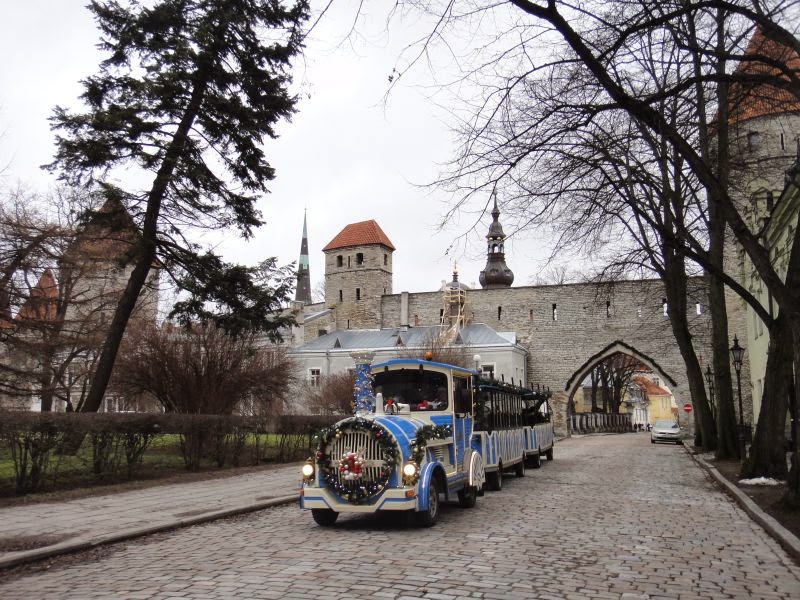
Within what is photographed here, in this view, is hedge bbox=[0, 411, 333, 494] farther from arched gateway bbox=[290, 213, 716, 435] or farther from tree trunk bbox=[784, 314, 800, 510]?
arched gateway bbox=[290, 213, 716, 435]

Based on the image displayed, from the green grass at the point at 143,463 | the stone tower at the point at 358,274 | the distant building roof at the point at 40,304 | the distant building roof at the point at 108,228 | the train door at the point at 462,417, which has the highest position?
the stone tower at the point at 358,274

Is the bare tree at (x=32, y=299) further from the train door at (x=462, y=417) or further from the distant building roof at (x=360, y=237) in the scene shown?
the distant building roof at (x=360, y=237)

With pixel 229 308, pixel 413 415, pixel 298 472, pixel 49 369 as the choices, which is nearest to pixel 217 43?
pixel 229 308

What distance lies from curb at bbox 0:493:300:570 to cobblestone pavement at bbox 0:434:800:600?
0.19 metres

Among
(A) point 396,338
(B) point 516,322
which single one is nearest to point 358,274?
(A) point 396,338

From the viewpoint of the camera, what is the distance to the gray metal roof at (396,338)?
2080 inches

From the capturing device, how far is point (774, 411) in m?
13.1

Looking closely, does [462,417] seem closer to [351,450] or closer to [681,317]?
[351,450]

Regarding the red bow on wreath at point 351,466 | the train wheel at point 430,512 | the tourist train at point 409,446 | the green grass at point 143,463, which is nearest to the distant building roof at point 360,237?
the green grass at point 143,463

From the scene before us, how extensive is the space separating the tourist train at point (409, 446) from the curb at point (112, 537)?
6.46 ft

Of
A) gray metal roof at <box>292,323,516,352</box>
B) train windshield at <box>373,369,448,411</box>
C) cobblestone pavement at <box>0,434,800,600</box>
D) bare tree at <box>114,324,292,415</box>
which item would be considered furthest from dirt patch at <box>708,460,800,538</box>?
gray metal roof at <box>292,323,516,352</box>

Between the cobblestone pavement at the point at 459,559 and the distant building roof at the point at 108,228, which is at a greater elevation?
the distant building roof at the point at 108,228

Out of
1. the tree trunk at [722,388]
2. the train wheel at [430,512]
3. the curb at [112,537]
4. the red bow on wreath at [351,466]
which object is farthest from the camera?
the tree trunk at [722,388]

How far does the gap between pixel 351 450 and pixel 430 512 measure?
4.44 feet
